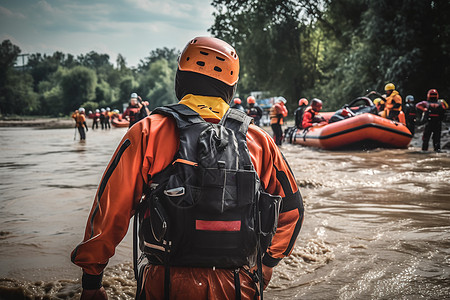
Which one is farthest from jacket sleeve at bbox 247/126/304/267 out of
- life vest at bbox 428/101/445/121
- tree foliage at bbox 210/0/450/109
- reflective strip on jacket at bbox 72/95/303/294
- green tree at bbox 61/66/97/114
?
green tree at bbox 61/66/97/114

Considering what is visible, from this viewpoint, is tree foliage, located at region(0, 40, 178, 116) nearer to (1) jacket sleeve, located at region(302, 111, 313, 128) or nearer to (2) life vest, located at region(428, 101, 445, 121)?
(1) jacket sleeve, located at region(302, 111, 313, 128)

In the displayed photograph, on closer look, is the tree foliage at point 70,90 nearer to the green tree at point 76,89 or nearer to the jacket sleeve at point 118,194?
the green tree at point 76,89

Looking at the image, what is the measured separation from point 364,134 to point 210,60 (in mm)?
12144

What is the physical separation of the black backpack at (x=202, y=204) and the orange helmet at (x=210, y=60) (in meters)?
0.28

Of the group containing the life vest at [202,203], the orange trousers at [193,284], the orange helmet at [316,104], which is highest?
the orange helmet at [316,104]

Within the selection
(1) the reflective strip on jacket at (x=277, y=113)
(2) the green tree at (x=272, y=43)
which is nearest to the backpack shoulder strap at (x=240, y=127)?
(1) the reflective strip on jacket at (x=277, y=113)

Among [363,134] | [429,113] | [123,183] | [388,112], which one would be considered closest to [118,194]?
[123,183]

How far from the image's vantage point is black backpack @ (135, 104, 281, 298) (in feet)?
4.98

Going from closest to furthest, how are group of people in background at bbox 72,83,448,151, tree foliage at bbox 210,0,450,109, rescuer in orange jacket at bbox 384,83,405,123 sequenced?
1. group of people in background at bbox 72,83,448,151
2. rescuer in orange jacket at bbox 384,83,405,123
3. tree foliage at bbox 210,0,450,109

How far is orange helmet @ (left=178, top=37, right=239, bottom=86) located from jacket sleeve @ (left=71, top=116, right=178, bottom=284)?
1.24 feet

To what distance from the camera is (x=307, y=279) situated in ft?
11.1

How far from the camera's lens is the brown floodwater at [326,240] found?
3.20 metres

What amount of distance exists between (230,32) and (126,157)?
108 feet

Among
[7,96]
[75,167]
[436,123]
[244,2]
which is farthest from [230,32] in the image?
[7,96]
